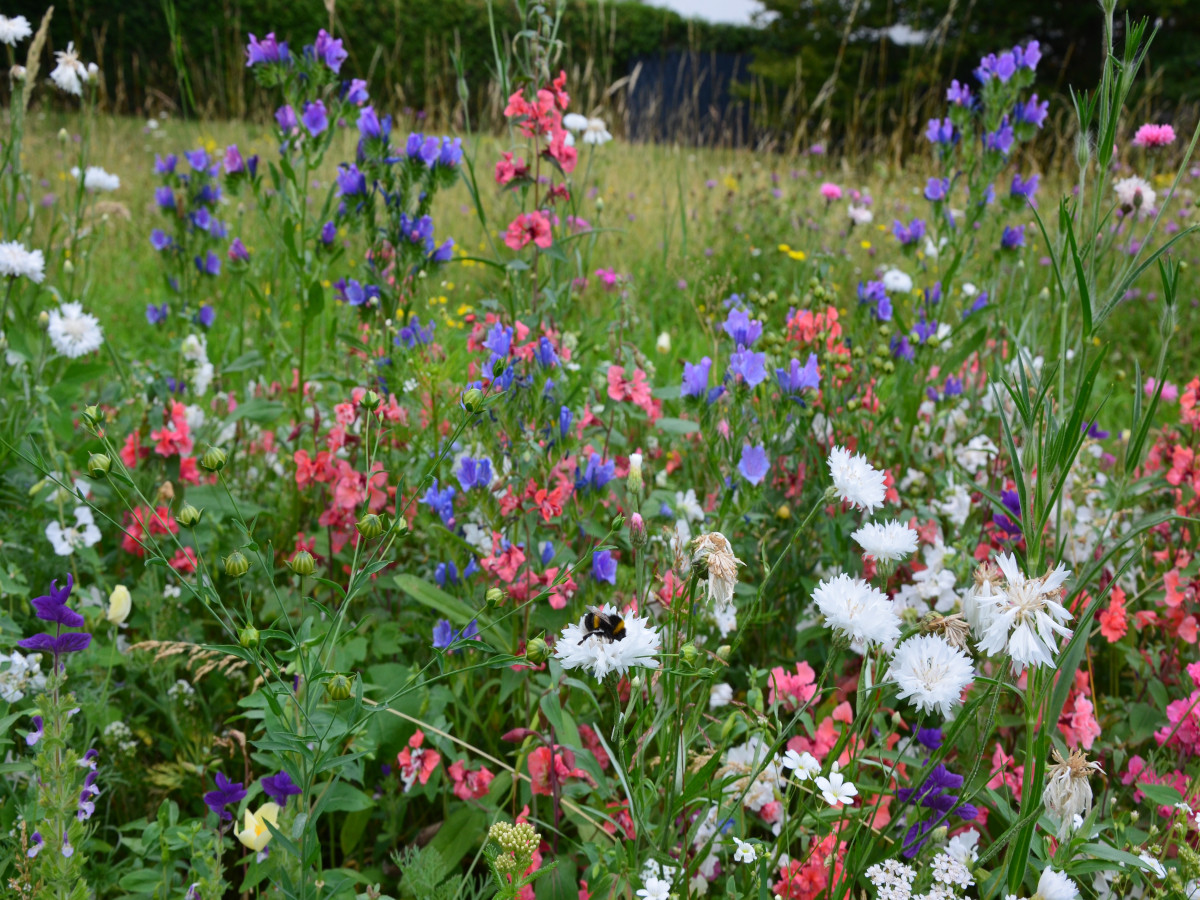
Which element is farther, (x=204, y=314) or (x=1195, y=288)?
(x=1195, y=288)

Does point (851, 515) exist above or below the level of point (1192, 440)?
below

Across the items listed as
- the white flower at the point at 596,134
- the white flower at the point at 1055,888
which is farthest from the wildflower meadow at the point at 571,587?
the white flower at the point at 596,134

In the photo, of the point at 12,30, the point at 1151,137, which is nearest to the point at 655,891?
the point at 1151,137

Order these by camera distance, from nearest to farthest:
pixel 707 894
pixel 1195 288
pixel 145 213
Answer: pixel 707 894
pixel 1195 288
pixel 145 213

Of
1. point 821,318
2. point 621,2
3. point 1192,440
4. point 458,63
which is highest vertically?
point 621,2

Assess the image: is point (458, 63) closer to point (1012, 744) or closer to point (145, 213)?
point (1012, 744)

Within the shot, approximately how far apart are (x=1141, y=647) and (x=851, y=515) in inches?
26.5

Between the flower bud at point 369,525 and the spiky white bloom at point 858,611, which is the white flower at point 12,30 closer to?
the flower bud at point 369,525

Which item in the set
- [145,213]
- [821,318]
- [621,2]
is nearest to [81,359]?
[821,318]

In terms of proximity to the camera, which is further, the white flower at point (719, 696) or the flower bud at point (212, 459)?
the white flower at point (719, 696)

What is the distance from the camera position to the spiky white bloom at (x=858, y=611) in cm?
85

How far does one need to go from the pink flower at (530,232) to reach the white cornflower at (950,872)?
128 cm

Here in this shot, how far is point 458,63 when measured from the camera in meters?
1.75

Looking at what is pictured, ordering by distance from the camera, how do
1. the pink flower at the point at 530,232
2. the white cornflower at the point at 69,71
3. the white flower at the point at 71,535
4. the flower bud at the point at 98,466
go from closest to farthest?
the flower bud at the point at 98,466, the white flower at the point at 71,535, the pink flower at the point at 530,232, the white cornflower at the point at 69,71
